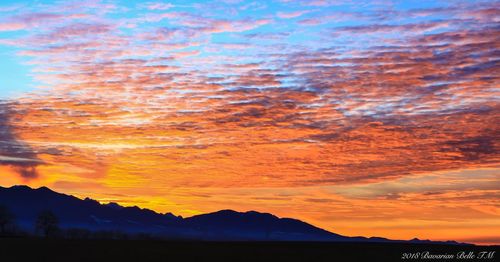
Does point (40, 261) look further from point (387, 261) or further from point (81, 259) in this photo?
point (387, 261)

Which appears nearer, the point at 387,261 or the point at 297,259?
the point at 387,261

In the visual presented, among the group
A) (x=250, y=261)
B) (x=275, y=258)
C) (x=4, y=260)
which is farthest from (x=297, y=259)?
(x=4, y=260)

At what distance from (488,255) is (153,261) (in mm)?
41788

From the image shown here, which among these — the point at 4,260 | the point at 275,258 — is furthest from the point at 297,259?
the point at 4,260

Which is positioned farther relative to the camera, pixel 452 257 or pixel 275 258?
pixel 275 258

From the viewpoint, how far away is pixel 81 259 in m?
71.8

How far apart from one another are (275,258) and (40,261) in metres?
29.4

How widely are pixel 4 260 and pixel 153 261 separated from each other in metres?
15.9

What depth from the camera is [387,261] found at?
74.6 meters

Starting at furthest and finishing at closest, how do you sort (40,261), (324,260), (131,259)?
(324,260) < (131,259) < (40,261)

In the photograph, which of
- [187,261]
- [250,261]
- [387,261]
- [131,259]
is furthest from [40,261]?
[387,261]

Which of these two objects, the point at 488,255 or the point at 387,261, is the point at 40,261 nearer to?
the point at 387,261

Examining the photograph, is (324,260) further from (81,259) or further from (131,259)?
(81,259)

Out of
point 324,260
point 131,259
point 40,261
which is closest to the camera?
point 40,261
